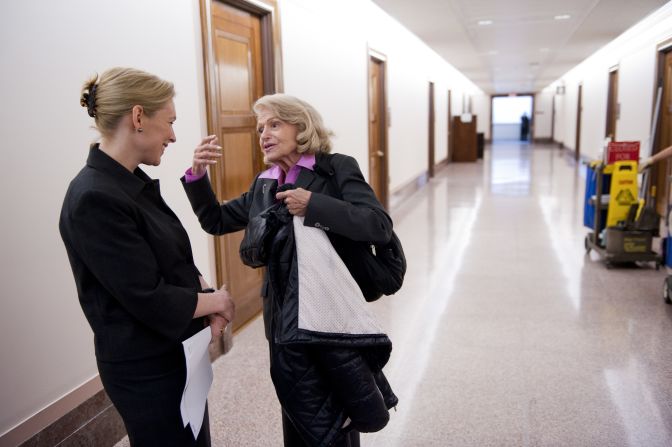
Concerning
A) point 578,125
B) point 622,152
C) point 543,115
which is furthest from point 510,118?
point 622,152

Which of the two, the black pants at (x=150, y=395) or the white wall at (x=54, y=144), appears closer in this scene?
the black pants at (x=150, y=395)

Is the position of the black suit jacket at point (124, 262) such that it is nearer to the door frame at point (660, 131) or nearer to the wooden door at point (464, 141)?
the door frame at point (660, 131)

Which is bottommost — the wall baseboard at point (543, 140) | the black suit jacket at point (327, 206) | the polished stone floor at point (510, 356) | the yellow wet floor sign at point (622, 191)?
the polished stone floor at point (510, 356)

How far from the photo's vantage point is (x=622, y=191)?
5125mm

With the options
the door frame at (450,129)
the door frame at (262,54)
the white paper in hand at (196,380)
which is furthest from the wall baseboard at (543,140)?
the white paper in hand at (196,380)

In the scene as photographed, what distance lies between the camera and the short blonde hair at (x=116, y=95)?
1385 millimetres

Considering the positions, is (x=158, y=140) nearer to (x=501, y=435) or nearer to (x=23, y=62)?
(x=23, y=62)

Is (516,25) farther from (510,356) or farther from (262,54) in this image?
(510,356)

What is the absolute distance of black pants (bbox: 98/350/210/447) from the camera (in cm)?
144

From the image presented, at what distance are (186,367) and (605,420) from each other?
209cm

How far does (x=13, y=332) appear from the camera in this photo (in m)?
2.06

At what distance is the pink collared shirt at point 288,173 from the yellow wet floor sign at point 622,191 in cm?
421

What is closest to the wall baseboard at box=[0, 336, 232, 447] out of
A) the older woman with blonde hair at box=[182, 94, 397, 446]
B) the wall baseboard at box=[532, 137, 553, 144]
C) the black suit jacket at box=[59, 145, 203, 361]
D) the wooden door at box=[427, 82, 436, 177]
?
the black suit jacket at box=[59, 145, 203, 361]

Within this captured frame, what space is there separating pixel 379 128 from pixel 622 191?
3682 mm
